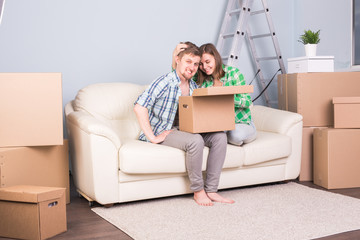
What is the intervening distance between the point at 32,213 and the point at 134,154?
2.15 feet

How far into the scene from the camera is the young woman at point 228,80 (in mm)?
2804

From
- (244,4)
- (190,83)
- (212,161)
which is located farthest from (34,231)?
(244,4)

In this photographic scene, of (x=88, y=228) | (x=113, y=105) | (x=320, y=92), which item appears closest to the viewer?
(x=88, y=228)

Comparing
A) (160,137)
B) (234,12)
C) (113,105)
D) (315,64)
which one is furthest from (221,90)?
(234,12)

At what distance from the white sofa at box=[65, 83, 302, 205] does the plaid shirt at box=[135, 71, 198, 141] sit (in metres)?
0.18

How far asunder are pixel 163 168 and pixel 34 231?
2.65 feet

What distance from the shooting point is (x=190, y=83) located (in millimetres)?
2869

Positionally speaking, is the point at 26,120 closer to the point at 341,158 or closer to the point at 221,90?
the point at 221,90

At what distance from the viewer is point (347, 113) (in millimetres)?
3016

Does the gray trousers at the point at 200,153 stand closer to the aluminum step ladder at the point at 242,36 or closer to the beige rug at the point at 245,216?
the beige rug at the point at 245,216

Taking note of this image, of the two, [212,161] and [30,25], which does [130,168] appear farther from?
[30,25]

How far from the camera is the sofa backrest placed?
9.68 ft

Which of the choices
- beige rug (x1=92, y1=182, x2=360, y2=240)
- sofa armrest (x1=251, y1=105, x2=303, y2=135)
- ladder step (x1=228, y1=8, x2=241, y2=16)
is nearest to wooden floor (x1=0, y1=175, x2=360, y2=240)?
beige rug (x1=92, y1=182, x2=360, y2=240)

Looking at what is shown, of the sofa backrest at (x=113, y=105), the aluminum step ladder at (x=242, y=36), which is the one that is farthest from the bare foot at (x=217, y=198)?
the aluminum step ladder at (x=242, y=36)
